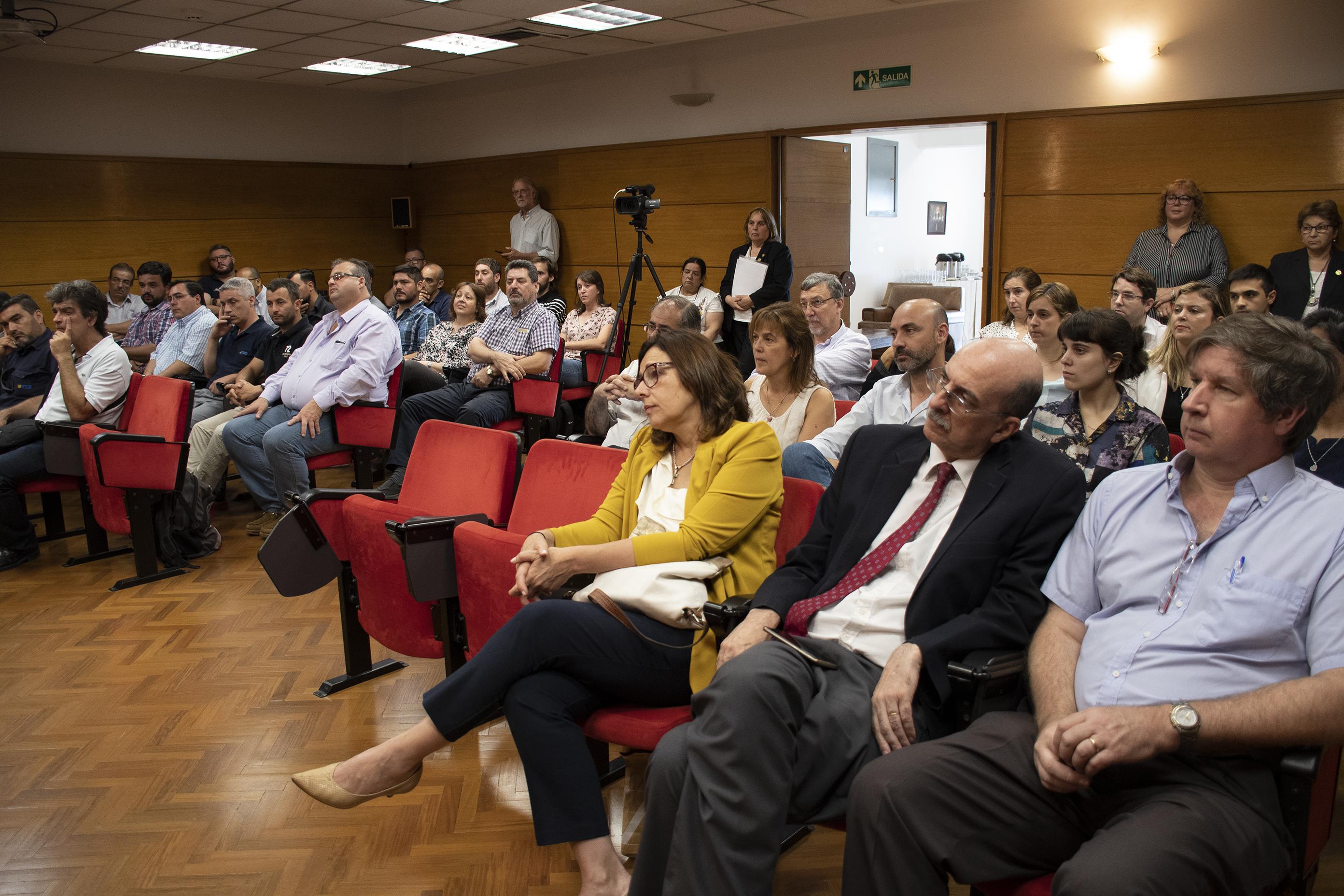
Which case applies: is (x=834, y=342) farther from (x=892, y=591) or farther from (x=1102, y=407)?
(x=892, y=591)

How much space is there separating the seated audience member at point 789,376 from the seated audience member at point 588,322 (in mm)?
3244

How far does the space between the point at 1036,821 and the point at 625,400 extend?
2.64 metres

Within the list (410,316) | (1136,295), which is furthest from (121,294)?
(1136,295)

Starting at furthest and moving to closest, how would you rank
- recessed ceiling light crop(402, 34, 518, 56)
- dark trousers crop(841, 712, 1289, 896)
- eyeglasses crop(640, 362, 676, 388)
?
1. recessed ceiling light crop(402, 34, 518, 56)
2. eyeglasses crop(640, 362, 676, 388)
3. dark trousers crop(841, 712, 1289, 896)

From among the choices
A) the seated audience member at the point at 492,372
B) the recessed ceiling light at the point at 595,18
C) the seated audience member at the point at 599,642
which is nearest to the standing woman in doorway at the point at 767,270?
the recessed ceiling light at the point at 595,18

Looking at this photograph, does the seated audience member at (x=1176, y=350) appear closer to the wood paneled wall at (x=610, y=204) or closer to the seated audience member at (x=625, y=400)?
the seated audience member at (x=625, y=400)

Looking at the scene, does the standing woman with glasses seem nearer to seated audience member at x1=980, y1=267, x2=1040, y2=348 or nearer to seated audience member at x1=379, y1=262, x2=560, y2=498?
seated audience member at x1=980, y1=267, x2=1040, y2=348

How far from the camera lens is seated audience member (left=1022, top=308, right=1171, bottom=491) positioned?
2613mm

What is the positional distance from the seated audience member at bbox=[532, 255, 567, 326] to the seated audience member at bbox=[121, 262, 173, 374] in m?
2.63

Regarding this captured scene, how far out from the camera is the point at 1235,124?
6.00 meters

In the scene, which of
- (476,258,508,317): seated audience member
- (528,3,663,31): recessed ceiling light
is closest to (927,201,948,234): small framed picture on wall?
(528,3,663,31): recessed ceiling light

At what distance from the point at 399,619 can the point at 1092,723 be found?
6.23ft

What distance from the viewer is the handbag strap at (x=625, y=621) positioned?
6.80ft

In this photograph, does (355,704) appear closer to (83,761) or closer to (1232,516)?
(83,761)
